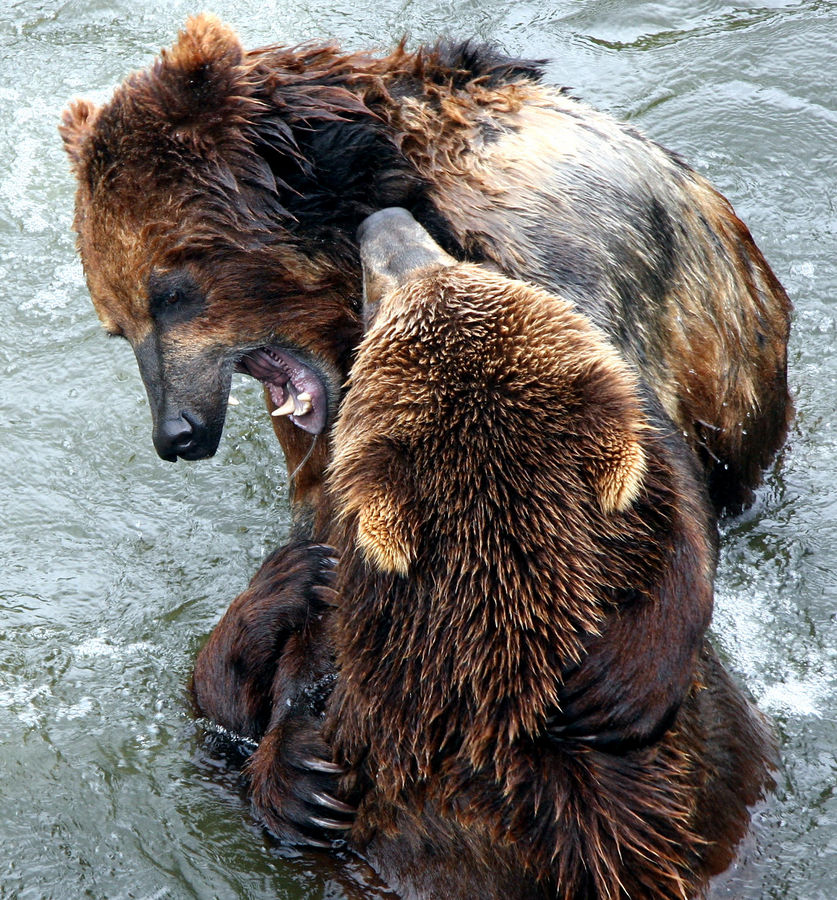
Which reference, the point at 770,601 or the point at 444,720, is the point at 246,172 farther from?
the point at 770,601

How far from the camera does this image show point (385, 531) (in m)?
3.40

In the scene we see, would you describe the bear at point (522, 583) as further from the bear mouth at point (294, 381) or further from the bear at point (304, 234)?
the bear mouth at point (294, 381)

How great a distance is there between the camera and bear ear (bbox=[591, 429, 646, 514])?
3373 mm

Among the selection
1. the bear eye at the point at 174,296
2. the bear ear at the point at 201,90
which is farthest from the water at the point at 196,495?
the bear ear at the point at 201,90

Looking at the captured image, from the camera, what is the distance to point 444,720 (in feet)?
12.1

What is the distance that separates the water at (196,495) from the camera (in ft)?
15.1

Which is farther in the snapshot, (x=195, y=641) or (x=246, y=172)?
(x=195, y=641)

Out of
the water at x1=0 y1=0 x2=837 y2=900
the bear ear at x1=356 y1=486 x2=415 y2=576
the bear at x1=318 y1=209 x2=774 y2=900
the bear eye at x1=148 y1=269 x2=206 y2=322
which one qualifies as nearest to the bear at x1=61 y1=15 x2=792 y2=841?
the bear eye at x1=148 y1=269 x2=206 y2=322

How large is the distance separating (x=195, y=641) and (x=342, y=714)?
165cm

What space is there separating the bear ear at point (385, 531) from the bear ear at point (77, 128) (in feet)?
6.41

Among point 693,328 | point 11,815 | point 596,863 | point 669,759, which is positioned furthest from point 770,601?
point 11,815

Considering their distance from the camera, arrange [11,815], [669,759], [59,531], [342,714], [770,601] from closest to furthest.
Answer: [669,759] → [342,714] → [11,815] → [770,601] → [59,531]

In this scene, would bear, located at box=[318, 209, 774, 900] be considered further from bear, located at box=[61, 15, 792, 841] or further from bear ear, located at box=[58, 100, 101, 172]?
bear ear, located at box=[58, 100, 101, 172]

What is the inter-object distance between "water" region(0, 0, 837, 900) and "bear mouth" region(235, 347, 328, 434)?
1236 mm
